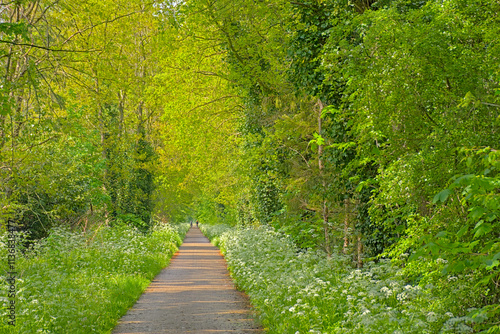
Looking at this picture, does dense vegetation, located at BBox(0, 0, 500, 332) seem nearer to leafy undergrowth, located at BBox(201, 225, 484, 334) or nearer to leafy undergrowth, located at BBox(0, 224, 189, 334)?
leafy undergrowth, located at BBox(201, 225, 484, 334)

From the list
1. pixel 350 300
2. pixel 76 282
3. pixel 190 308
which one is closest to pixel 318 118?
pixel 190 308

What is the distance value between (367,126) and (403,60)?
1.18m

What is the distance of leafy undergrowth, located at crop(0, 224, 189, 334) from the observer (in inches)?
331

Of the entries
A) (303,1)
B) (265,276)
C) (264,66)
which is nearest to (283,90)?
(264,66)

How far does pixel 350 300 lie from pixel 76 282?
286 inches

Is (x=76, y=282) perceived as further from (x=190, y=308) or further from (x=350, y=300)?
(x=350, y=300)

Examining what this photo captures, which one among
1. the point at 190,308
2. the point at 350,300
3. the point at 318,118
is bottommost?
the point at 190,308

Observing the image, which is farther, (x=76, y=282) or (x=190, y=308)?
(x=190, y=308)

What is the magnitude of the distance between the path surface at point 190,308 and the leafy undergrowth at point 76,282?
436mm

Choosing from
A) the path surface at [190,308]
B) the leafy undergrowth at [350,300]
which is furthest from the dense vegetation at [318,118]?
the path surface at [190,308]

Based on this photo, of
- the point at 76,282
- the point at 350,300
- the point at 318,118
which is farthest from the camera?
the point at 318,118

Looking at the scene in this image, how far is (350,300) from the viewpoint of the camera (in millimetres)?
7586

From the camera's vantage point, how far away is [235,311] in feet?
38.5

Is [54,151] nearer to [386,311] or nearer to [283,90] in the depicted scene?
[283,90]
